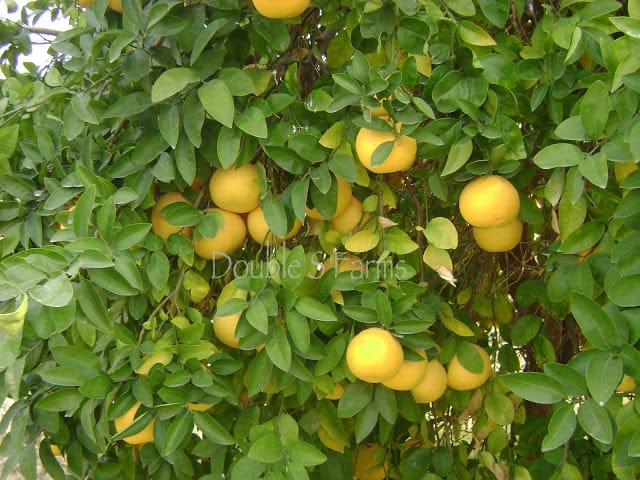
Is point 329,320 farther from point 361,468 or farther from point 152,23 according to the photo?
point 361,468

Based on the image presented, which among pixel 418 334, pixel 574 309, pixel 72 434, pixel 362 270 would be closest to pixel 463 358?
pixel 418 334

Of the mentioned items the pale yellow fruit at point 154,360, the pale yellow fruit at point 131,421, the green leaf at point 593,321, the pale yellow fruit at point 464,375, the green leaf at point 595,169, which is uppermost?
the green leaf at point 595,169

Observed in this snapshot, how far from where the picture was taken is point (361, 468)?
142cm

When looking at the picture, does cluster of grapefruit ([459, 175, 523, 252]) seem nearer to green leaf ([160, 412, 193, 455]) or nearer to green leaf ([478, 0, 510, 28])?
green leaf ([478, 0, 510, 28])

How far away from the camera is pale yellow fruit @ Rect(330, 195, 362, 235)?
106cm

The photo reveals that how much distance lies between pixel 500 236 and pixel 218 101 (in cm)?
46

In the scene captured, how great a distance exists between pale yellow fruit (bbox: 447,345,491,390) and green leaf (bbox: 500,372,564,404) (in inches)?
11.7

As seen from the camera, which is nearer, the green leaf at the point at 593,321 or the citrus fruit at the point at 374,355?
the green leaf at the point at 593,321

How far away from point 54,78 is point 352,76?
547 millimetres

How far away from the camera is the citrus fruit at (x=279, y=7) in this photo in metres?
0.90

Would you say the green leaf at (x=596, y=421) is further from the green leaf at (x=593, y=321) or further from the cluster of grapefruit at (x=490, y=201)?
the cluster of grapefruit at (x=490, y=201)

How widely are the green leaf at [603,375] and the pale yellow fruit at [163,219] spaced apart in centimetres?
61

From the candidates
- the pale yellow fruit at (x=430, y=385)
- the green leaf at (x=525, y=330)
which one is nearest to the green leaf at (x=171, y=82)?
the pale yellow fruit at (x=430, y=385)

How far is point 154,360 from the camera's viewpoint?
1.00 meters
